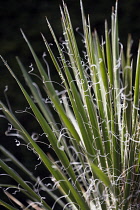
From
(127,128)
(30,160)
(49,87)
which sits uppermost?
(49,87)

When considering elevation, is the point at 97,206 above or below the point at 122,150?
below

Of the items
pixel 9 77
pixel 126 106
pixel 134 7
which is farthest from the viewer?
pixel 134 7

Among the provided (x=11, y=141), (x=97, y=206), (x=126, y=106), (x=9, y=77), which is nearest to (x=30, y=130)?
(x=11, y=141)

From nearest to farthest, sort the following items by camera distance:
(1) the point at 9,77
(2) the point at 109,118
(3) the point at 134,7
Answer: (2) the point at 109,118 → (1) the point at 9,77 → (3) the point at 134,7

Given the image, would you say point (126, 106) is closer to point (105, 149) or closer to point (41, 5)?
point (105, 149)

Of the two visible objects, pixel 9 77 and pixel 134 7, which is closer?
pixel 9 77

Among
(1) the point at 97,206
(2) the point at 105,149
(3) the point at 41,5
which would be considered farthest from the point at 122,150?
(3) the point at 41,5

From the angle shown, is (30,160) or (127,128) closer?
(127,128)

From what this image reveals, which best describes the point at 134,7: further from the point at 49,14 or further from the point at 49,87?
the point at 49,87

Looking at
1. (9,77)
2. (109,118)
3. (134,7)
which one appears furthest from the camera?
(134,7)
